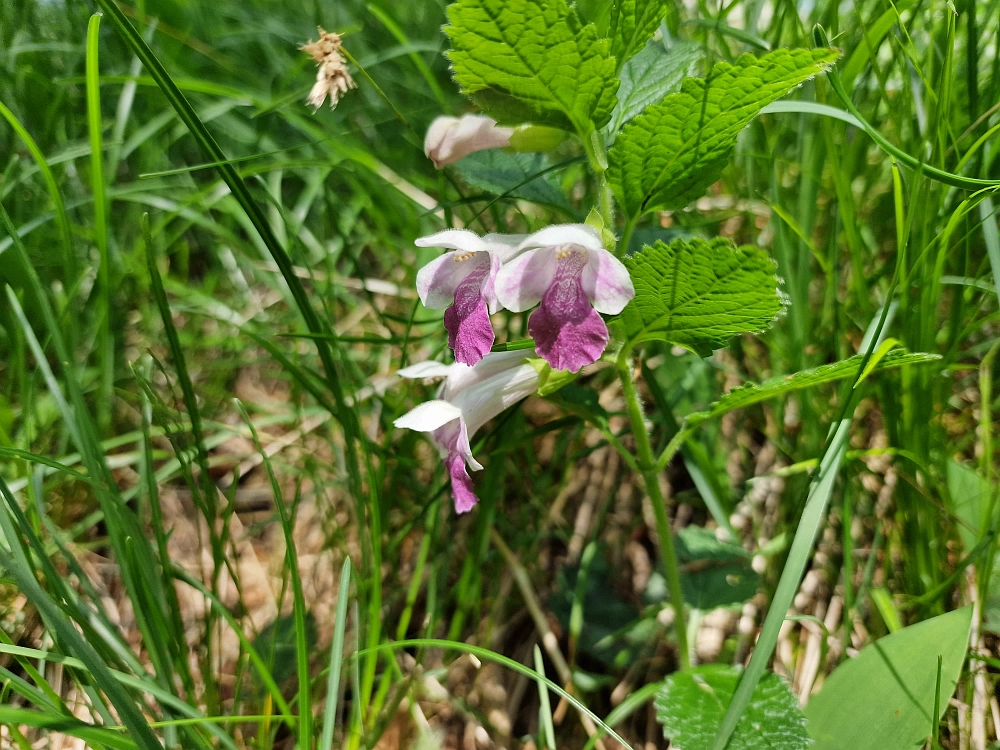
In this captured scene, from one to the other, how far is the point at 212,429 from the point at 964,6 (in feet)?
6.43

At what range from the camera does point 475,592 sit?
4.81 feet

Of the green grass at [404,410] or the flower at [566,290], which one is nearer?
the flower at [566,290]

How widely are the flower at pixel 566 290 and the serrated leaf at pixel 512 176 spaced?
0.24m

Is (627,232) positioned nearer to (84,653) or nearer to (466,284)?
(466,284)

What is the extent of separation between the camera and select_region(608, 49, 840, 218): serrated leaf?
0.82 m

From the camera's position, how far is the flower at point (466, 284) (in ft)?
3.09

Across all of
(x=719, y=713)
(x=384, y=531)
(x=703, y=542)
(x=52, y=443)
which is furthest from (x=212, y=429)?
(x=719, y=713)

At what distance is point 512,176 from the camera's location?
1289 millimetres

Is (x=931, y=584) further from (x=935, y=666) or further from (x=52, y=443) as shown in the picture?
(x=52, y=443)

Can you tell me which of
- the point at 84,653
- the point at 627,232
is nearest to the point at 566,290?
the point at 627,232

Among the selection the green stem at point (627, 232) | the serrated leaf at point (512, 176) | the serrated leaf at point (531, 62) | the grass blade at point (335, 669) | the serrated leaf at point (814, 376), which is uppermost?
the serrated leaf at point (531, 62)

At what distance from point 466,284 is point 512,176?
0.35 meters

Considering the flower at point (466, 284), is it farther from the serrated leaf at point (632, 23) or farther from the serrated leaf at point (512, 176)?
the serrated leaf at point (632, 23)

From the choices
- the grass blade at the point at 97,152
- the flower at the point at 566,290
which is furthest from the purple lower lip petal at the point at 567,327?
the grass blade at the point at 97,152
